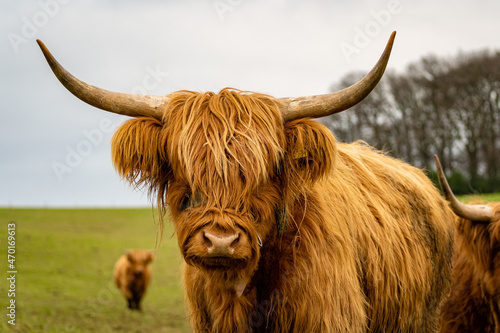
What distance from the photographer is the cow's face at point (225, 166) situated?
2506 millimetres

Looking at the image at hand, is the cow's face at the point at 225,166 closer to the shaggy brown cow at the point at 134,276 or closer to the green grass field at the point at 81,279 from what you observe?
the green grass field at the point at 81,279

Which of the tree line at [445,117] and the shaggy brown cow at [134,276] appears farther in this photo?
the tree line at [445,117]

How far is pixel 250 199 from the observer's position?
265 cm

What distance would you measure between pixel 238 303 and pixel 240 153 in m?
0.87

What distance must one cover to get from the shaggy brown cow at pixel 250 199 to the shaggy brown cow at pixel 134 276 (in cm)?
969

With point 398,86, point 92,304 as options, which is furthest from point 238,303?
point 398,86

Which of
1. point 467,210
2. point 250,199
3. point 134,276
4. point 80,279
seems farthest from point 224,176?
point 80,279

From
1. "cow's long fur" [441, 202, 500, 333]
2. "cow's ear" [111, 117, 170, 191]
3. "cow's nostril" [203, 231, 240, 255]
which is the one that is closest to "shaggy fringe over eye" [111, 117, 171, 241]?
"cow's ear" [111, 117, 170, 191]

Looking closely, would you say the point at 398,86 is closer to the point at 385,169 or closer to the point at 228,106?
the point at 385,169

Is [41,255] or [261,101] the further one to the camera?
[41,255]

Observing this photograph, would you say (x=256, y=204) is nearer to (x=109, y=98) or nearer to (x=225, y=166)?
(x=225, y=166)

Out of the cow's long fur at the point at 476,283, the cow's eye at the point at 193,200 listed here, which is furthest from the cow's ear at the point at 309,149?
the cow's long fur at the point at 476,283

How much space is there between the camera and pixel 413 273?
388cm

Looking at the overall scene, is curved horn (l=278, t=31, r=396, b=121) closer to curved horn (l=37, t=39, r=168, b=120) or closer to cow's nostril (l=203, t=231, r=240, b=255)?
curved horn (l=37, t=39, r=168, b=120)
